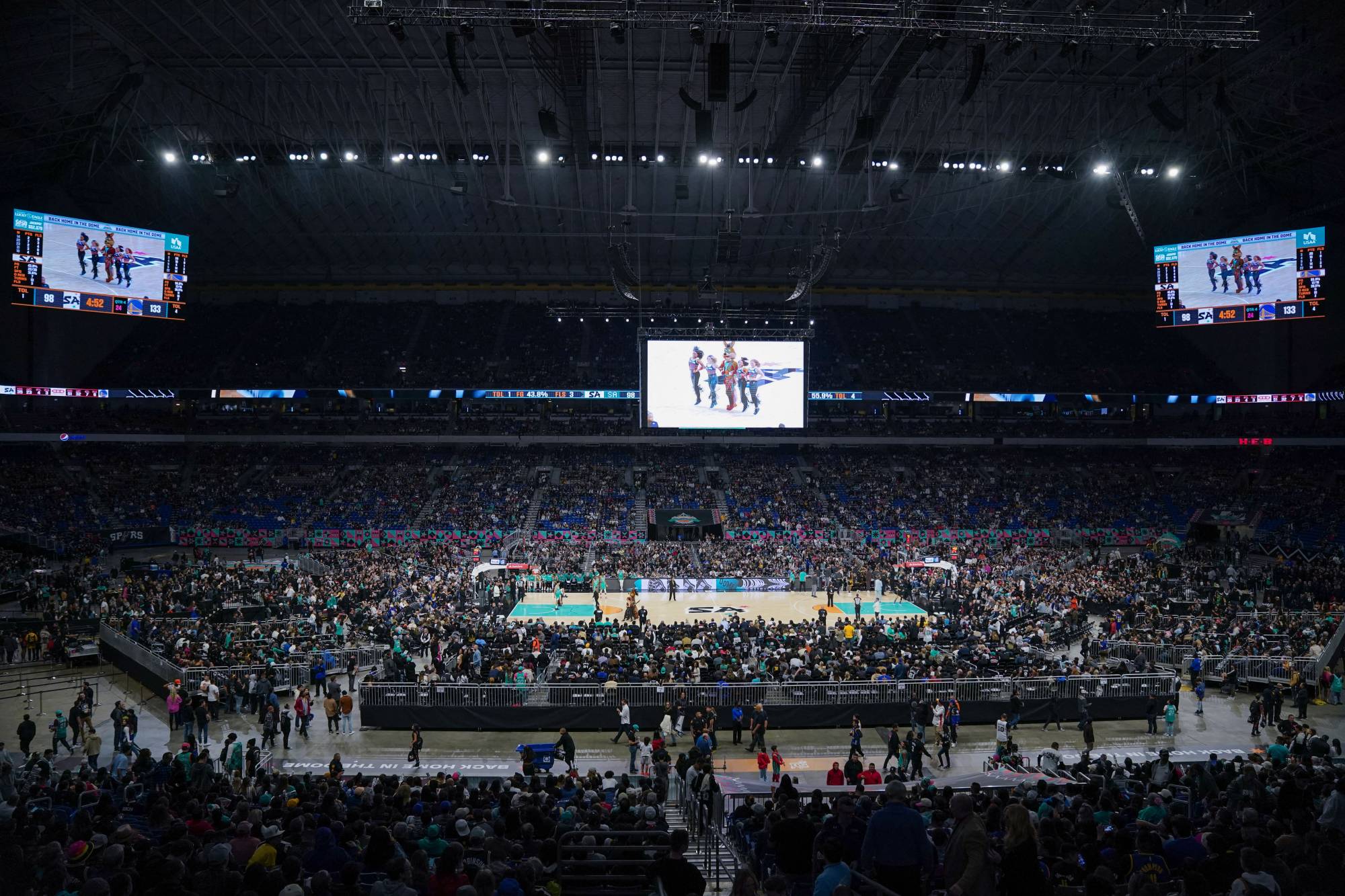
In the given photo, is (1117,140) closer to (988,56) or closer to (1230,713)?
(988,56)

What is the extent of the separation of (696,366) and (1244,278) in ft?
80.1

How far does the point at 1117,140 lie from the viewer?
1542 inches

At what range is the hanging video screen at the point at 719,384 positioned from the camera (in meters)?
44.9

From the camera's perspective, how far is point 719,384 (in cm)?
4491

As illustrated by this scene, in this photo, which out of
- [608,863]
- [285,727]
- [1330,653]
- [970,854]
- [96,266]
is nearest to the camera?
[970,854]

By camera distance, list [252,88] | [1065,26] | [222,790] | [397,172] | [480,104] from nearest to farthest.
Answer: [222,790] < [1065,26] < [252,88] < [480,104] < [397,172]

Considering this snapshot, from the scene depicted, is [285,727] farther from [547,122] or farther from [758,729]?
[547,122]

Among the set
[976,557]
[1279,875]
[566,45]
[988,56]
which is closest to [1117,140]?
[988,56]

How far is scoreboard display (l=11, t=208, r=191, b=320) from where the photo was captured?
36281 millimetres

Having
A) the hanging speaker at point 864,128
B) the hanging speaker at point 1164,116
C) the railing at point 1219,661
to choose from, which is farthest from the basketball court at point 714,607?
the hanging speaker at point 1164,116

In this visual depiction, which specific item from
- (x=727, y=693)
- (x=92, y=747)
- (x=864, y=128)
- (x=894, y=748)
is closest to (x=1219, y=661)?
(x=894, y=748)

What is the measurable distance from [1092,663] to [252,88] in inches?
1428

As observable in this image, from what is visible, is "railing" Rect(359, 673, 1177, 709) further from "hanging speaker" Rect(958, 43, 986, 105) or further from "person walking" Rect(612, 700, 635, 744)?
"hanging speaker" Rect(958, 43, 986, 105)

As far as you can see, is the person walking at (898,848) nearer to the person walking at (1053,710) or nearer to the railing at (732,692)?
the railing at (732,692)
